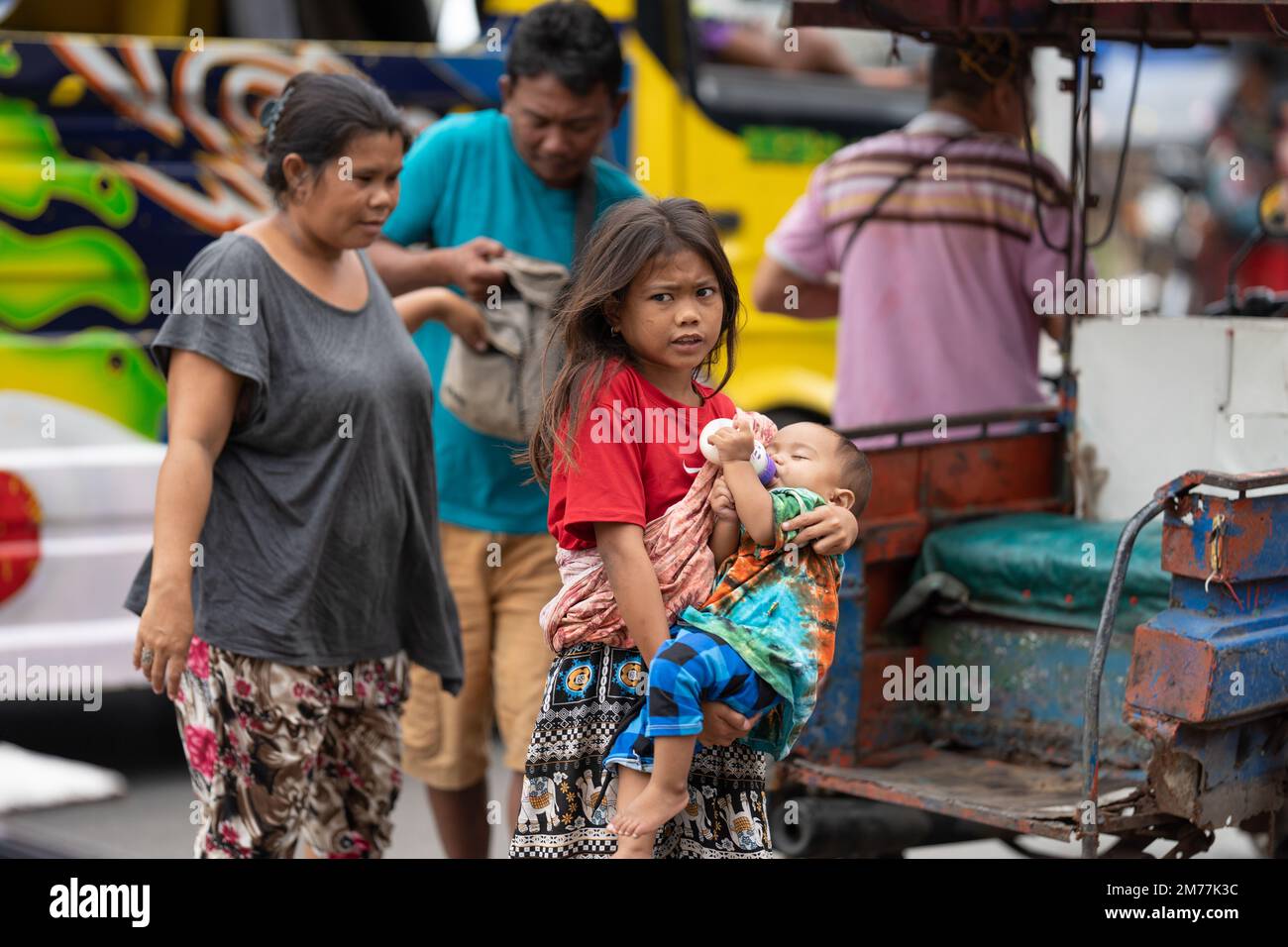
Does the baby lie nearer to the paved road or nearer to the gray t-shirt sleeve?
the gray t-shirt sleeve

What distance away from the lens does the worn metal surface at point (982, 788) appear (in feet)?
10.6

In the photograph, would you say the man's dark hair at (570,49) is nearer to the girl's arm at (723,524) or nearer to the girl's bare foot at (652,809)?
the girl's arm at (723,524)

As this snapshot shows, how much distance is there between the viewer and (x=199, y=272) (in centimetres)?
303

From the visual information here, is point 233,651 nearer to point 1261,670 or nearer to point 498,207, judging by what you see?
point 498,207

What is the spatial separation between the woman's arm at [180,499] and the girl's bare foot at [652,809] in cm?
94

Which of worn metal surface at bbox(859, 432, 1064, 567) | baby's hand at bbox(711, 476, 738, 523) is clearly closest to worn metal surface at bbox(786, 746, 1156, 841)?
worn metal surface at bbox(859, 432, 1064, 567)

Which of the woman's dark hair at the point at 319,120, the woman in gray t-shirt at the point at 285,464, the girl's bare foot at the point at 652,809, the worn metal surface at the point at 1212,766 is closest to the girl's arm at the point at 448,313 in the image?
the woman in gray t-shirt at the point at 285,464

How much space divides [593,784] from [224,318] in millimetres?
1123

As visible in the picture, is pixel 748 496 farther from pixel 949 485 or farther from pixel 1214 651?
pixel 949 485

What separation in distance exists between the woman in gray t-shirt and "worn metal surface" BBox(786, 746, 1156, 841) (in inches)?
44.0

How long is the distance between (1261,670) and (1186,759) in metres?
0.22

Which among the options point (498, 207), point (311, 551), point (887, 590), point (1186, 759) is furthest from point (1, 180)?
point (1186, 759)

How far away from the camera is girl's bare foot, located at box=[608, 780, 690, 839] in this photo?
94.7 inches

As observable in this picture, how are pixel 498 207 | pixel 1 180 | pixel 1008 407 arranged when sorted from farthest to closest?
1. pixel 1 180
2. pixel 1008 407
3. pixel 498 207
